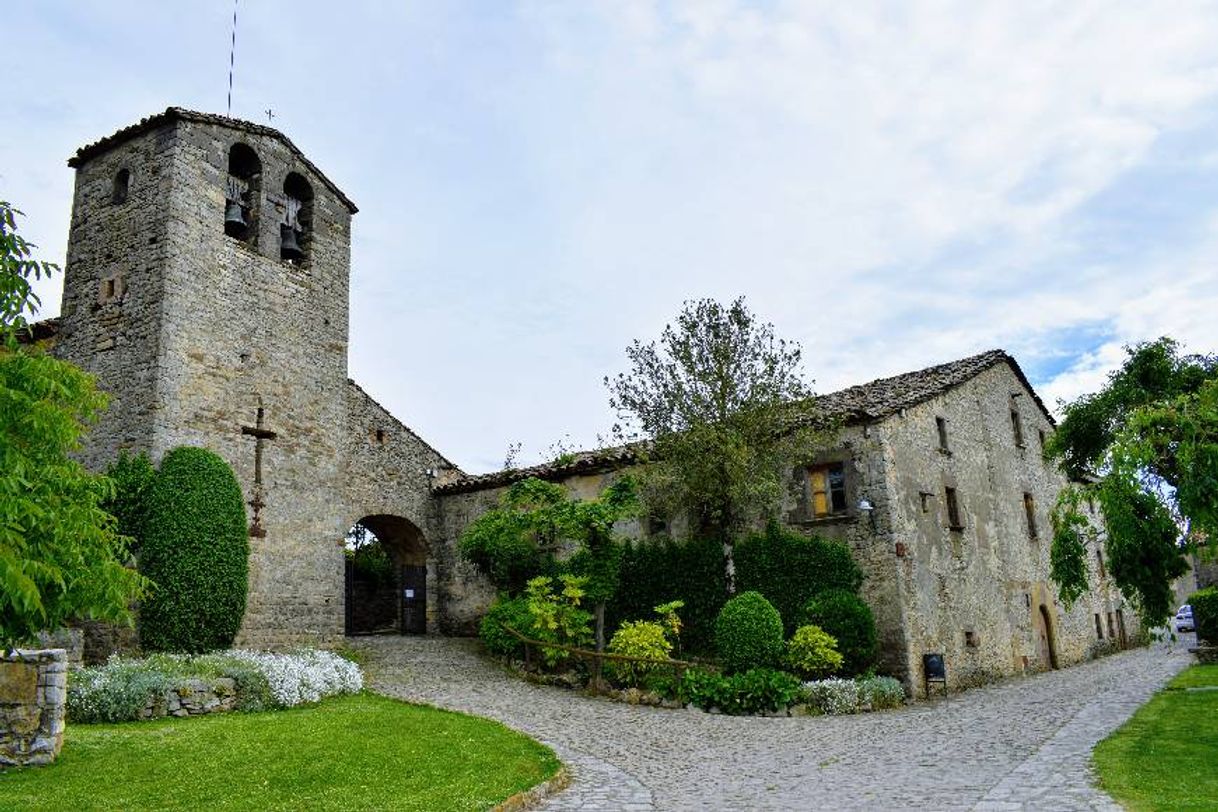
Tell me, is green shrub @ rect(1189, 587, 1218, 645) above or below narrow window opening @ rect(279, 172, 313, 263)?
below

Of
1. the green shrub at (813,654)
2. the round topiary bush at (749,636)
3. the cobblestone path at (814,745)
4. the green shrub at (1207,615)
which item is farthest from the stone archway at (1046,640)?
the round topiary bush at (749,636)

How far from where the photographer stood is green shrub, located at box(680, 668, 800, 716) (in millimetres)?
14078

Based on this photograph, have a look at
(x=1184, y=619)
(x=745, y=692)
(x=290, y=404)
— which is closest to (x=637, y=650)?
(x=745, y=692)

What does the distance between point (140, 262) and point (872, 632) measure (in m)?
15.1

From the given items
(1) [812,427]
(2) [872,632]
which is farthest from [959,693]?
(1) [812,427]

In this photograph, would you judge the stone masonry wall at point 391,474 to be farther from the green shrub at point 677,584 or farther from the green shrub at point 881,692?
the green shrub at point 881,692

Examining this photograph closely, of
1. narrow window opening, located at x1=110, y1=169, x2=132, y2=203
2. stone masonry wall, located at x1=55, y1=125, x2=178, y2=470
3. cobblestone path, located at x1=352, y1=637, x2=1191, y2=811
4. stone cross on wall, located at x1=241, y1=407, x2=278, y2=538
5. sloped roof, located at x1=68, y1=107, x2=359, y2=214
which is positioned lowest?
cobblestone path, located at x1=352, y1=637, x2=1191, y2=811

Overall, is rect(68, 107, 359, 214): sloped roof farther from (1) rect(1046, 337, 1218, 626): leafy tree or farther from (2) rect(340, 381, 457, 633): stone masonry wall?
(1) rect(1046, 337, 1218, 626): leafy tree

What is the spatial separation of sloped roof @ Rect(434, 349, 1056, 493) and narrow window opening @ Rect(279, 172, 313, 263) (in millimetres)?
7334

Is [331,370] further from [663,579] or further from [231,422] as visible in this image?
[663,579]

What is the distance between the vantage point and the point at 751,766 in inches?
377

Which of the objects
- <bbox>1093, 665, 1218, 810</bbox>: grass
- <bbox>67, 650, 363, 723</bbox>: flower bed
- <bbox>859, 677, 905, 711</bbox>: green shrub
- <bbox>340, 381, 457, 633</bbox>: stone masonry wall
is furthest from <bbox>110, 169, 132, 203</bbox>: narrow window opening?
<bbox>1093, 665, 1218, 810</bbox>: grass

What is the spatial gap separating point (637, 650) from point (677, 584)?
2.69 m

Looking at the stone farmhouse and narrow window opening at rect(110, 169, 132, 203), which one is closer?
the stone farmhouse
